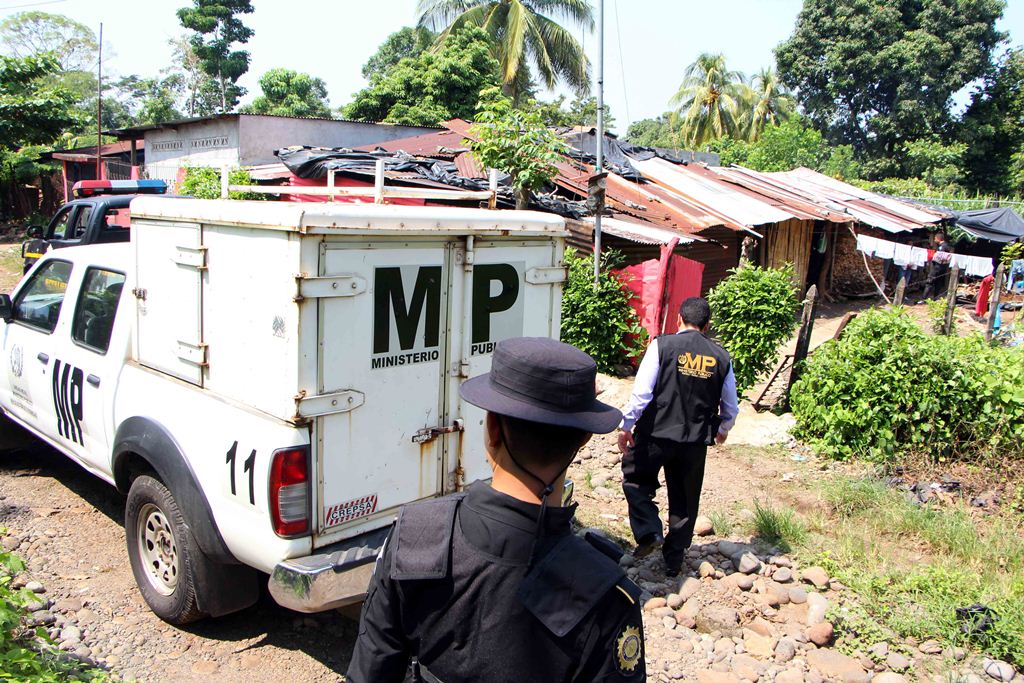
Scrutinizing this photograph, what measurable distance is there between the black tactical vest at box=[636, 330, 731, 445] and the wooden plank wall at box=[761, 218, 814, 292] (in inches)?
486

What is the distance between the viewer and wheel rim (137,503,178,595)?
3794mm

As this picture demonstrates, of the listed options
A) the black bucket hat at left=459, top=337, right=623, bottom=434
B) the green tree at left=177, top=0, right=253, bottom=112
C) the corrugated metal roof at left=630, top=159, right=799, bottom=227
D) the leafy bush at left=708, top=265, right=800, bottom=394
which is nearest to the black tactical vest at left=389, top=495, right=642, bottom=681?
the black bucket hat at left=459, top=337, right=623, bottom=434

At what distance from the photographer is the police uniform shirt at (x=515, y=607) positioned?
1559 millimetres

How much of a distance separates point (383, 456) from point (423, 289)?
77 centimetres

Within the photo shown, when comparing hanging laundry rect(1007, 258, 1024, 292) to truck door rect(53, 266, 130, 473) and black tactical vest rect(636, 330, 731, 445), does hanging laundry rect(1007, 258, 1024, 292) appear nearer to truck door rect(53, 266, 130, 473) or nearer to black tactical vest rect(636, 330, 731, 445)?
black tactical vest rect(636, 330, 731, 445)

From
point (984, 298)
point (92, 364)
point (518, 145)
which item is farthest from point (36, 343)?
point (984, 298)

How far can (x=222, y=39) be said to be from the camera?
131ft

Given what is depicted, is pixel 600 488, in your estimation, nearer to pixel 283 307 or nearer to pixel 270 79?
pixel 283 307

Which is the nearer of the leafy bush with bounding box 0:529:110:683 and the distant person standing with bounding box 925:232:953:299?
the leafy bush with bounding box 0:529:110:683

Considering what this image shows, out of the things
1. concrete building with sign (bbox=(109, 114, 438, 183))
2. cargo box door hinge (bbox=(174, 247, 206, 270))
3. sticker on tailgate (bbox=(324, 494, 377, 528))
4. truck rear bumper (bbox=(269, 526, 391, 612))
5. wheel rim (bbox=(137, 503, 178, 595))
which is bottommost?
wheel rim (bbox=(137, 503, 178, 595))

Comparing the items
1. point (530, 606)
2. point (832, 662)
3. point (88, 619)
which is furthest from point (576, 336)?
point (530, 606)

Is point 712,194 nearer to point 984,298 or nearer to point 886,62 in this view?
point 984,298

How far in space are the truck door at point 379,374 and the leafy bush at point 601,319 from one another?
5484mm

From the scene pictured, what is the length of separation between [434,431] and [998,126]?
3623 centimetres
